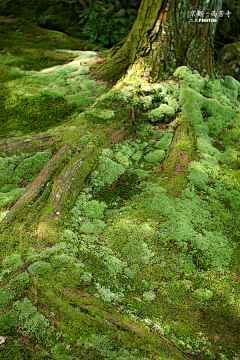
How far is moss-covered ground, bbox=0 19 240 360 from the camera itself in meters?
2.47

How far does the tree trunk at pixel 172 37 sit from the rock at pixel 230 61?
2798 mm

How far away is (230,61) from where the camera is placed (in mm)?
8383

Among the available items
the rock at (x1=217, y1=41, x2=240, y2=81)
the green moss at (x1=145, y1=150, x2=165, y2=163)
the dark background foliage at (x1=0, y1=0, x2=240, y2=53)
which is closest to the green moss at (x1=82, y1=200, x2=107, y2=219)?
the green moss at (x1=145, y1=150, x2=165, y2=163)

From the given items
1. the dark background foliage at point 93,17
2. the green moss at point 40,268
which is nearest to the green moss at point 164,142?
the green moss at point 40,268

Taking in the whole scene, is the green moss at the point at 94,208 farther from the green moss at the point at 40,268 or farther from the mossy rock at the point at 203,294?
the mossy rock at the point at 203,294

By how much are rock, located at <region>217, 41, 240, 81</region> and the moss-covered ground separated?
223cm

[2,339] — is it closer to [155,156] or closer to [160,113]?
[155,156]

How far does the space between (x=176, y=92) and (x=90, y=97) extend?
215 centimetres

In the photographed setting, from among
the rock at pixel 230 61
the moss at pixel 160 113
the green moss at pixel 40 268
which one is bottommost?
the green moss at pixel 40 268

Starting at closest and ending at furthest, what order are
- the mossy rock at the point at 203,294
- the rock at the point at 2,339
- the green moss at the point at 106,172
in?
the rock at the point at 2,339 → the mossy rock at the point at 203,294 → the green moss at the point at 106,172

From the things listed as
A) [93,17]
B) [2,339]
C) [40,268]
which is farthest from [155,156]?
[93,17]

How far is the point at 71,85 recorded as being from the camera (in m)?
6.49

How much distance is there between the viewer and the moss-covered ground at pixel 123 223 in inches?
97.4

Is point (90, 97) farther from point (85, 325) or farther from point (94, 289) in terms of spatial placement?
point (85, 325)
